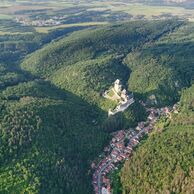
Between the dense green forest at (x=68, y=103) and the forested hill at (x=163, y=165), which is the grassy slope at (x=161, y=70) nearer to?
the dense green forest at (x=68, y=103)

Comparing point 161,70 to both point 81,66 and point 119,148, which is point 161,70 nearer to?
point 81,66

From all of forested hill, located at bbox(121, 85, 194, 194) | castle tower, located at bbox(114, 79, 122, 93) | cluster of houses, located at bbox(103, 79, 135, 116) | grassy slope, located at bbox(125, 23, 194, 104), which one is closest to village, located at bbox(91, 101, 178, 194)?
forested hill, located at bbox(121, 85, 194, 194)

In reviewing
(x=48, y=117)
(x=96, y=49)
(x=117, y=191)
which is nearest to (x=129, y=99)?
(x=48, y=117)

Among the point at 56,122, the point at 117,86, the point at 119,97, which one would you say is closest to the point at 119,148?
the point at 56,122

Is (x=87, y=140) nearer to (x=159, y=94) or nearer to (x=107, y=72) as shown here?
(x=159, y=94)

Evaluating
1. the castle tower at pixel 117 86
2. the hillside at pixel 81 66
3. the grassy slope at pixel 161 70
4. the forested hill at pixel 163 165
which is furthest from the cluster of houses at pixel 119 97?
the forested hill at pixel 163 165
